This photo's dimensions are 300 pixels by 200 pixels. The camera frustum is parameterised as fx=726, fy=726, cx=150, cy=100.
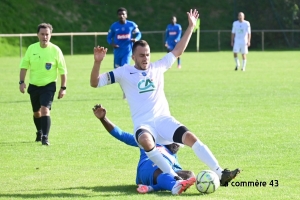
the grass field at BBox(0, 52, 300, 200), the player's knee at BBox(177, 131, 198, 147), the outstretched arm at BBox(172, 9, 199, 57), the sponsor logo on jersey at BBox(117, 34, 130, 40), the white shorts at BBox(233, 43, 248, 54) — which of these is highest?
the outstretched arm at BBox(172, 9, 199, 57)

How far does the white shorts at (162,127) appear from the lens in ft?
26.2

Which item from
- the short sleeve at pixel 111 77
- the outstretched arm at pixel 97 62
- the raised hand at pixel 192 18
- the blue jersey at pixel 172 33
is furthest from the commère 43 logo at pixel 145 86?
the blue jersey at pixel 172 33

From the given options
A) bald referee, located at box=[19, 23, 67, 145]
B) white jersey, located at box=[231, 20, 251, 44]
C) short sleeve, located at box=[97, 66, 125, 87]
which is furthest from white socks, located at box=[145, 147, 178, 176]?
white jersey, located at box=[231, 20, 251, 44]

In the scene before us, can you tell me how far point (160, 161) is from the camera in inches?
303

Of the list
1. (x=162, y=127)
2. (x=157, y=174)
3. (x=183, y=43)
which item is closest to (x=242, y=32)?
(x=183, y=43)

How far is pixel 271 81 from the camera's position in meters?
23.3

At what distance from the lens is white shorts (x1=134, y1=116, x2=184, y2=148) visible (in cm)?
799

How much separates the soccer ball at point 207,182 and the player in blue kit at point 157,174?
0.08m

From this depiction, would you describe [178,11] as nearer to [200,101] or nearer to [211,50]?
[211,50]

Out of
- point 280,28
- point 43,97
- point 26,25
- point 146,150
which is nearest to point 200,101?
point 43,97

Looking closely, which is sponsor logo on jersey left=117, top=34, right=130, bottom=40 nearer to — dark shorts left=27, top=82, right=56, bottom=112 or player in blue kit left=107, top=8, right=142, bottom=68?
player in blue kit left=107, top=8, right=142, bottom=68

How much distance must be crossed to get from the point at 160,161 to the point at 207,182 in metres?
0.58

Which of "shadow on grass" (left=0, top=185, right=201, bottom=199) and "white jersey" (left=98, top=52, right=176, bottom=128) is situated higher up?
"white jersey" (left=98, top=52, right=176, bottom=128)

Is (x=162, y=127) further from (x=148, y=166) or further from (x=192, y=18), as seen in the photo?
(x=192, y=18)
